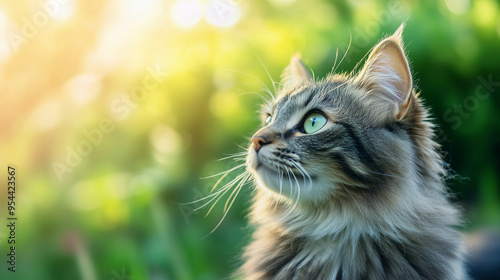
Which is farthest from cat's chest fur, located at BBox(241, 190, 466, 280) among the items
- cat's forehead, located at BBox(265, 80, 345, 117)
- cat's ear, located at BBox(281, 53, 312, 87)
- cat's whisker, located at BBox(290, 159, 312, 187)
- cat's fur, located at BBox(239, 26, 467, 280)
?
cat's ear, located at BBox(281, 53, 312, 87)

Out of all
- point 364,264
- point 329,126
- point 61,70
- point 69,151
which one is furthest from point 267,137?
point 61,70

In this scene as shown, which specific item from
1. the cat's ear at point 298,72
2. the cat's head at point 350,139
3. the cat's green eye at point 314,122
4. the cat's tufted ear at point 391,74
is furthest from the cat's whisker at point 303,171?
the cat's ear at point 298,72

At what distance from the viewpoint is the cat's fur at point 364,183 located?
3.28ft

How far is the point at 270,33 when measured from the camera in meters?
2.01

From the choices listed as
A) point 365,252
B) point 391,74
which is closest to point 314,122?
point 391,74

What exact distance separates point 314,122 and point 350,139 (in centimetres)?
11

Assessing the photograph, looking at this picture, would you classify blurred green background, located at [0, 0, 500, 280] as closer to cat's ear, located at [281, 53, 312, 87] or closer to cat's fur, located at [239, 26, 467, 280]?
cat's ear, located at [281, 53, 312, 87]

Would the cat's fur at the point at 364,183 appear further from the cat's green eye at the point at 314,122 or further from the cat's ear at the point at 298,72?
the cat's ear at the point at 298,72

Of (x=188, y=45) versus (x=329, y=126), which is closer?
(x=329, y=126)

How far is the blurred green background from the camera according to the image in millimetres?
1663

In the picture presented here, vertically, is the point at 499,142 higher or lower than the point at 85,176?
lower

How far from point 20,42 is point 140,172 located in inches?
27.4

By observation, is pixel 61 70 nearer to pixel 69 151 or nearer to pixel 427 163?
pixel 69 151

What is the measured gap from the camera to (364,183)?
995 millimetres
